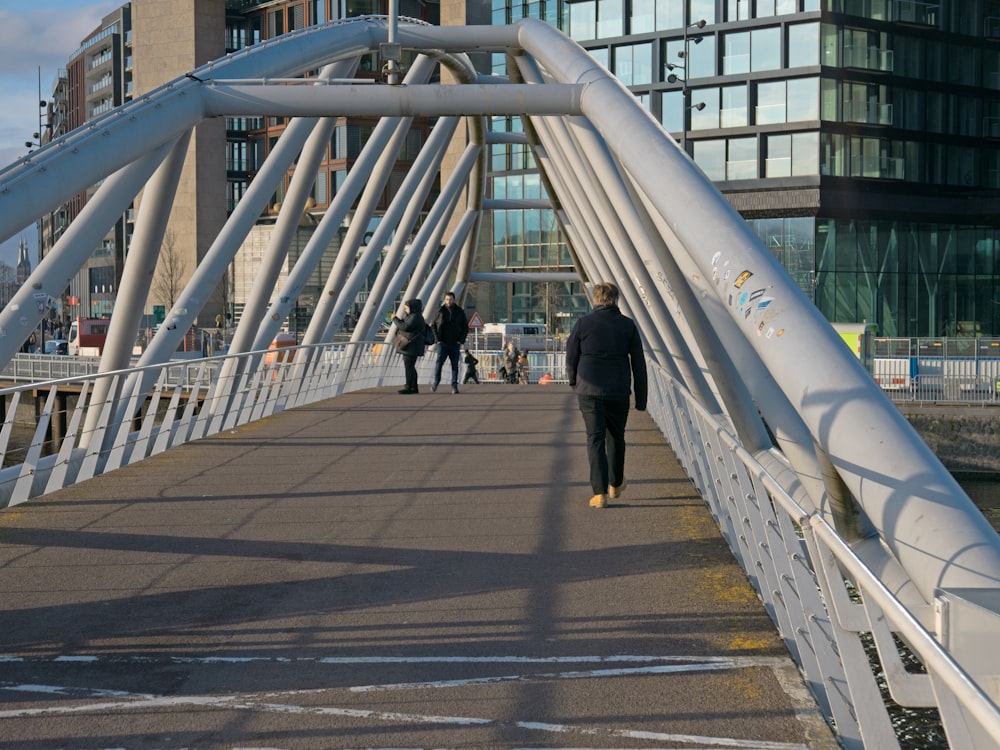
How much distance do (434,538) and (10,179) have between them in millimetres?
5327

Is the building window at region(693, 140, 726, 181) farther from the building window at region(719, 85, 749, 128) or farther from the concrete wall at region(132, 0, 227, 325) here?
the concrete wall at region(132, 0, 227, 325)

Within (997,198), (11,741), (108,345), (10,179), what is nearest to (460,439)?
(108,345)

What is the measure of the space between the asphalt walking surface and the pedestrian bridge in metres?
0.41

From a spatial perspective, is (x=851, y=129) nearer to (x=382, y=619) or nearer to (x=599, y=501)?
(x=599, y=501)

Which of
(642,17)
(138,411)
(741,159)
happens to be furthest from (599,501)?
(642,17)

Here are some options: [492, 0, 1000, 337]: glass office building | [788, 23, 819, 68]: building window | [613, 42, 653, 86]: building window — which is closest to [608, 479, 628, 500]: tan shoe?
[492, 0, 1000, 337]: glass office building

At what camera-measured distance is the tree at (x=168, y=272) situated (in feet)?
272

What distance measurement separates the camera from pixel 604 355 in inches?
423

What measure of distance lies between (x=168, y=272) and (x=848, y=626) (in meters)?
82.1

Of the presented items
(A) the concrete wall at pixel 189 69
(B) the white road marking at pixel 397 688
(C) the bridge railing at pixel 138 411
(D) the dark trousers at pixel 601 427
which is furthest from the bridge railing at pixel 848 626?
(A) the concrete wall at pixel 189 69

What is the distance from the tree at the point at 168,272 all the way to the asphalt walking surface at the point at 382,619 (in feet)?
237

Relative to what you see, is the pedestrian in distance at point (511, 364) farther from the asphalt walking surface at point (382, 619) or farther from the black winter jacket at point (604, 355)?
the black winter jacket at point (604, 355)

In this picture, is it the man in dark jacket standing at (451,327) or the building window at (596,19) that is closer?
the man in dark jacket standing at (451,327)

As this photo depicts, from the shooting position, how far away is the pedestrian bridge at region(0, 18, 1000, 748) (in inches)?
185
